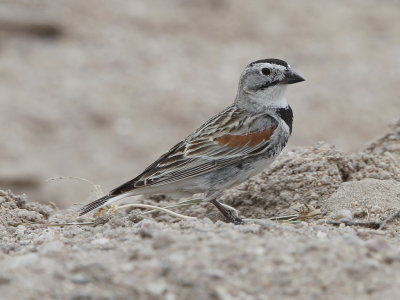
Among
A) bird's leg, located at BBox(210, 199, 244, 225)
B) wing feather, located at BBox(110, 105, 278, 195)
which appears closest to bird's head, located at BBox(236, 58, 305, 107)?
wing feather, located at BBox(110, 105, 278, 195)

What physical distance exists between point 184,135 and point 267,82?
18.3ft

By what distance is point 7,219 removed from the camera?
6.93 metres

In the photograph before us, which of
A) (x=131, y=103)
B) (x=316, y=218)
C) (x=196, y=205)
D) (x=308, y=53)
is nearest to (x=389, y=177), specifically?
(x=316, y=218)

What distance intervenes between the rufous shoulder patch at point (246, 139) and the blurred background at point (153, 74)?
4.30m

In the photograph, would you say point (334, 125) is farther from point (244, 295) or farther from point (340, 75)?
point (244, 295)

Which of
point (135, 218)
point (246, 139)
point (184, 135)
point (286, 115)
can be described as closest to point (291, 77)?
point (286, 115)

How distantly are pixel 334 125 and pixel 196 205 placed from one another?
19.2ft

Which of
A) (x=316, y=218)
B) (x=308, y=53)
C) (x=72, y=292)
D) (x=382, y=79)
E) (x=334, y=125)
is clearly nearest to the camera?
(x=72, y=292)

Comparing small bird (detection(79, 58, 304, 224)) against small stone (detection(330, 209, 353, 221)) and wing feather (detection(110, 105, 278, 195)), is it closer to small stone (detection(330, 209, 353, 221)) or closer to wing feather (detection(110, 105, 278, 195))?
wing feather (detection(110, 105, 278, 195))

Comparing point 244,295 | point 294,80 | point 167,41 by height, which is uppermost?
point 167,41

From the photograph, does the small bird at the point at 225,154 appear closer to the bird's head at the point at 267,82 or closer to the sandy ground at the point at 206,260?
the bird's head at the point at 267,82

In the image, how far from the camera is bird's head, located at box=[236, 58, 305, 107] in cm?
748

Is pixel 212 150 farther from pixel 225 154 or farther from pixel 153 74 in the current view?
pixel 153 74

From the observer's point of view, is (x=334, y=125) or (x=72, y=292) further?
(x=334, y=125)
